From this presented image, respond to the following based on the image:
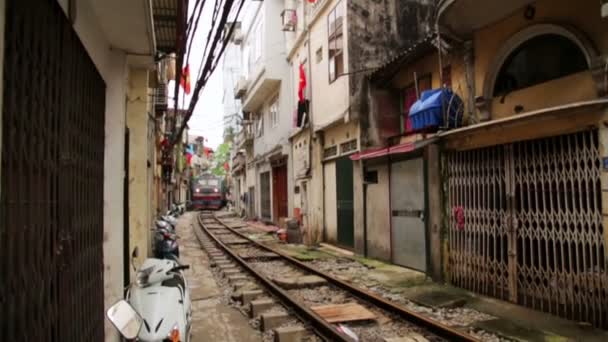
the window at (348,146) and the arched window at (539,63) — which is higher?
the arched window at (539,63)

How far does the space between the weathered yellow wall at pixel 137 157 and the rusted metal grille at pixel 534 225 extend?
5.68 m

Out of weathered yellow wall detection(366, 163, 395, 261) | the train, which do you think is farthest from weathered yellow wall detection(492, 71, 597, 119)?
the train

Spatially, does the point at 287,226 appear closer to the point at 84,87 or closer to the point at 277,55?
the point at 277,55

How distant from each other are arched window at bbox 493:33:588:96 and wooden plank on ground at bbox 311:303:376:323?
444 cm

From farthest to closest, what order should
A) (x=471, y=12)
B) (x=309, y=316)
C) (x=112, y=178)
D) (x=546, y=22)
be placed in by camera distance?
(x=471, y=12) → (x=546, y=22) → (x=309, y=316) → (x=112, y=178)

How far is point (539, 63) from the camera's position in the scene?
23.5 feet

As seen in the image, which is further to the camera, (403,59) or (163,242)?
(403,59)

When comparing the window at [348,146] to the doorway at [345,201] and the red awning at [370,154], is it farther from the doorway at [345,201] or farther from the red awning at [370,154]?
the red awning at [370,154]

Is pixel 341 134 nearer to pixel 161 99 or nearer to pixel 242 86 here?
pixel 161 99

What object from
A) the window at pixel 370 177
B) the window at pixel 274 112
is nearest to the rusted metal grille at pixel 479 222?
the window at pixel 370 177

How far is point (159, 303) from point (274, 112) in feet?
68.9

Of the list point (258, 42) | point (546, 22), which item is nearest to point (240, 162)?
point (258, 42)

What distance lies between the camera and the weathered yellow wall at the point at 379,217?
1145cm

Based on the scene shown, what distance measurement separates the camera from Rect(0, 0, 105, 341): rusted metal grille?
207 centimetres
